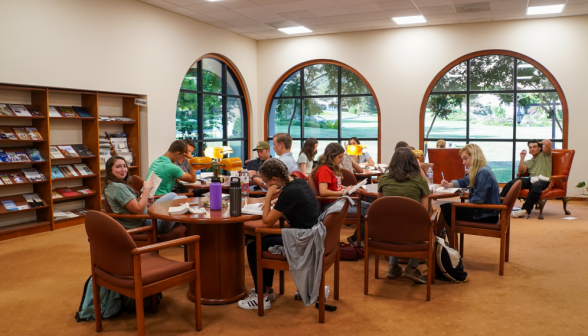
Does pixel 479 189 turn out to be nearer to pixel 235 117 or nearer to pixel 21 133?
pixel 21 133

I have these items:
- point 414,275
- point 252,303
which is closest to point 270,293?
point 252,303

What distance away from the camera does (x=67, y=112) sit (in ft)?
20.9

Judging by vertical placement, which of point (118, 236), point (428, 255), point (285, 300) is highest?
point (118, 236)

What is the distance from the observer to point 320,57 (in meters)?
9.91

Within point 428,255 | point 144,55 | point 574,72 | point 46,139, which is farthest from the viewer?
point 574,72

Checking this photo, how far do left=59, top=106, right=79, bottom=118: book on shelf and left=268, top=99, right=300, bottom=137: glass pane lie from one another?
4.89 metres

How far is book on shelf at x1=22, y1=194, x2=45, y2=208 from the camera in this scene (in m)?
5.93

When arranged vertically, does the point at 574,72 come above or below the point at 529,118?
above

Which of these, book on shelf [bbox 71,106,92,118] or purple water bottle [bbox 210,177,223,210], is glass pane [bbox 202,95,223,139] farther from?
purple water bottle [bbox 210,177,223,210]

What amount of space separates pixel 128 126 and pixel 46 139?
5.36ft

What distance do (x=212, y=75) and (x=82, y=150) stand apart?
3.45 metres

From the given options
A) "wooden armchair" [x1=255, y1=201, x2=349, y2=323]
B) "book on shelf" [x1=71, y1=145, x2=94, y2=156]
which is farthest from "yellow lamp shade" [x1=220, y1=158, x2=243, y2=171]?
"book on shelf" [x1=71, y1=145, x2=94, y2=156]

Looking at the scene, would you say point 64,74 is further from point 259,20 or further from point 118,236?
point 118,236

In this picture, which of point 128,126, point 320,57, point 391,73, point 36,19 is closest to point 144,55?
point 128,126
